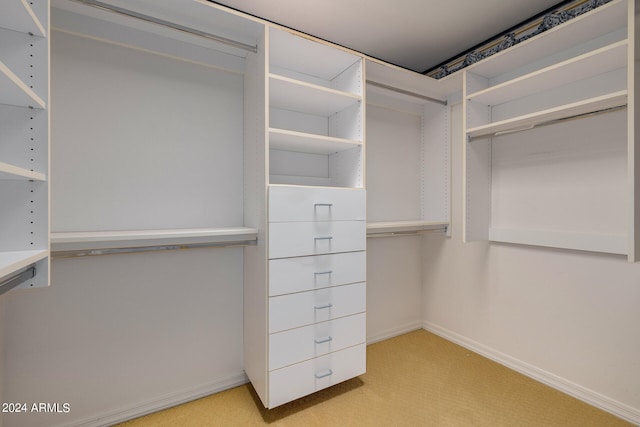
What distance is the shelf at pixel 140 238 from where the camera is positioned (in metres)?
1.29

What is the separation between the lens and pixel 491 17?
197 centimetres

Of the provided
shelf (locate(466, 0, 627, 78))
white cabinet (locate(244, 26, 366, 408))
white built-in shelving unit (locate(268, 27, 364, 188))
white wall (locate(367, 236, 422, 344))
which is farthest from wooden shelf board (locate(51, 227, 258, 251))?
shelf (locate(466, 0, 627, 78))

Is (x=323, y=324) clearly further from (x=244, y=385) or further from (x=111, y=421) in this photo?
(x=111, y=421)

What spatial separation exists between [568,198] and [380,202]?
1.28m

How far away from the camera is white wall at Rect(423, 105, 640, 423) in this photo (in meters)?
1.68

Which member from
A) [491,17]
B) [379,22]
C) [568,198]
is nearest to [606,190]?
[568,198]

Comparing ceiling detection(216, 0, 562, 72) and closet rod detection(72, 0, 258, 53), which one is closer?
closet rod detection(72, 0, 258, 53)

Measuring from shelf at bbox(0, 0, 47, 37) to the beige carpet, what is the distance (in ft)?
6.17

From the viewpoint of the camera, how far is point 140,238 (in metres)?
1.39

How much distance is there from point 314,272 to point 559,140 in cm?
183

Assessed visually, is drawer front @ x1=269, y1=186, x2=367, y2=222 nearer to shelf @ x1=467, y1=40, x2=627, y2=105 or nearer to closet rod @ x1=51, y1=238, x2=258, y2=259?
closet rod @ x1=51, y1=238, x2=258, y2=259

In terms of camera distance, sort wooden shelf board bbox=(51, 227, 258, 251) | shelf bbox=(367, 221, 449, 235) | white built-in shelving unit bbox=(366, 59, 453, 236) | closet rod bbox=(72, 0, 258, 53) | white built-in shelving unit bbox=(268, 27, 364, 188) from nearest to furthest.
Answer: wooden shelf board bbox=(51, 227, 258, 251) → closet rod bbox=(72, 0, 258, 53) → white built-in shelving unit bbox=(268, 27, 364, 188) → shelf bbox=(367, 221, 449, 235) → white built-in shelving unit bbox=(366, 59, 453, 236)

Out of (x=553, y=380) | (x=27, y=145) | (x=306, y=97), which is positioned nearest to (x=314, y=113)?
(x=306, y=97)

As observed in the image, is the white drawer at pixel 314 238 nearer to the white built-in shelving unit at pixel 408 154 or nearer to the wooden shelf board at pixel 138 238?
the wooden shelf board at pixel 138 238
